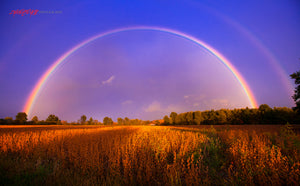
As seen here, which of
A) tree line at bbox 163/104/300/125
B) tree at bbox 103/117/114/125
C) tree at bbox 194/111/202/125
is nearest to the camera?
tree line at bbox 163/104/300/125

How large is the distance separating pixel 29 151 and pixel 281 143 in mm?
13049

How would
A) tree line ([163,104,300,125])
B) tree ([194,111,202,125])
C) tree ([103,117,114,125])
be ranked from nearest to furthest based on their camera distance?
→ tree line ([163,104,300,125])
tree ([194,111,202,125])
tree ([103,117,114,125])

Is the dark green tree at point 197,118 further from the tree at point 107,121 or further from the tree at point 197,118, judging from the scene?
the tree at point 107,121

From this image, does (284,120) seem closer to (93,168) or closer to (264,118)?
(264,118)

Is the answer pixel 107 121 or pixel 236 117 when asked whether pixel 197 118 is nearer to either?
pixel 236 117

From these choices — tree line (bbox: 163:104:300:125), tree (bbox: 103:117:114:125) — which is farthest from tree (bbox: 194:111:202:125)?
tree (bbox: 103:117:114:125)

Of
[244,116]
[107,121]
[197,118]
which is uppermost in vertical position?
[244,116]

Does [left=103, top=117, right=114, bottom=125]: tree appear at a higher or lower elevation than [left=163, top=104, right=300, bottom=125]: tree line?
lower

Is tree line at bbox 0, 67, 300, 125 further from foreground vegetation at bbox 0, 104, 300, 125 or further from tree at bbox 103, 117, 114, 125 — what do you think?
tree at bbox 103, 117, 114, 125

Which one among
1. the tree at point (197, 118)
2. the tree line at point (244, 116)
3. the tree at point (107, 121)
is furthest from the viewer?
the tree at point (107, 121)

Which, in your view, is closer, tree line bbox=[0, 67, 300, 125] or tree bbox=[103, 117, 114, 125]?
tree line bbox=[0, 67, 300, 125]

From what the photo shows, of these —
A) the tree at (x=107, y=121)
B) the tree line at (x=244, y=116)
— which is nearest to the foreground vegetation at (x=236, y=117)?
the tree line at (x=244, y=116)

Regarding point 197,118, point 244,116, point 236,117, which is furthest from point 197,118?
point 244,116

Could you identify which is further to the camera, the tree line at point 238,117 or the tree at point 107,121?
the tree at point 107,121
